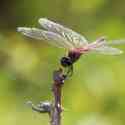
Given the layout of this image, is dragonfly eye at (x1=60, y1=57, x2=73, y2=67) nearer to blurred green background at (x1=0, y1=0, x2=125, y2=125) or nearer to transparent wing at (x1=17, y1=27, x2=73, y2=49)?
transparent wing at (x1=17, y1=27, x2=73, y2=49)

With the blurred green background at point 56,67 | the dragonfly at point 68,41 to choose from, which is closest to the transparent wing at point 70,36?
the dragonfly at point 68,41

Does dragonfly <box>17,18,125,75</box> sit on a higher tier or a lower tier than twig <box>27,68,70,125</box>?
higher

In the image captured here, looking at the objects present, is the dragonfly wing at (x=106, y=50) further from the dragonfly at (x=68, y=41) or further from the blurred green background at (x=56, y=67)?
the blurred green background at (x=56, y=67)

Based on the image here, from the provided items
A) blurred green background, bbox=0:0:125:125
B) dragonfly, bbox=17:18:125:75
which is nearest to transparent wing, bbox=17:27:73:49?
dragonfly, bbox=17:18:125:75

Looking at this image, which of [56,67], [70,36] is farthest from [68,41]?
[56,67]

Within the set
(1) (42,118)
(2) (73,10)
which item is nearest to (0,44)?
(2) (73,10)

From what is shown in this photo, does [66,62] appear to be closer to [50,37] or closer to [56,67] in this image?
[50,37]
